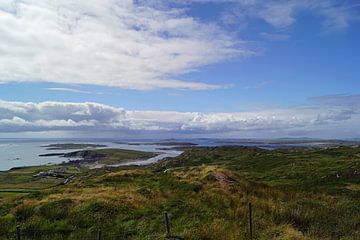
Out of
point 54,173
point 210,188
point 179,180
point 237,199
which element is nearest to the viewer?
point 237,199

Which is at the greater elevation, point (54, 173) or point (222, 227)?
point (222, 227)

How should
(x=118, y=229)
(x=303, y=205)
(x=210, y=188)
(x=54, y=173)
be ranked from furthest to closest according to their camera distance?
1. (x=54, y=173)
2. (x=210, y=188)
3. (x=303, y=205)
4. (x=118, y=229)

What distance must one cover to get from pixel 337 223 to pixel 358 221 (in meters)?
0.89

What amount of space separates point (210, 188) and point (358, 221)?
9594 millimetres

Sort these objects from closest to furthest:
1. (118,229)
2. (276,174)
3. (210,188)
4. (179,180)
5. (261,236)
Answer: (261,236) → (118,229) → (210,188) → (179,180) → (276,174)

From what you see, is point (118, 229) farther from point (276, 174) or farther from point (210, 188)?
point (276, 174)

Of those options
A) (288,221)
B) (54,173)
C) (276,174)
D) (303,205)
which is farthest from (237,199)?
(54,173)

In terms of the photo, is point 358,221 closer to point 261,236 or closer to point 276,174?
point 261,236

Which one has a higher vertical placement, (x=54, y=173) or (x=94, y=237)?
(x=94, y=237)

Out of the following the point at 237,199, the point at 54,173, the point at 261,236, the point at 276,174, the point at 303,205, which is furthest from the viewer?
the point at 54,173

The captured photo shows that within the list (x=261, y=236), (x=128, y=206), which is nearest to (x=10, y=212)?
(x=128, y=206)

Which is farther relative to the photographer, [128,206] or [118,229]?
[128,206]

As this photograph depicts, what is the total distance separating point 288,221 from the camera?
576 inches

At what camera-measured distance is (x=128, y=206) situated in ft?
59.3
